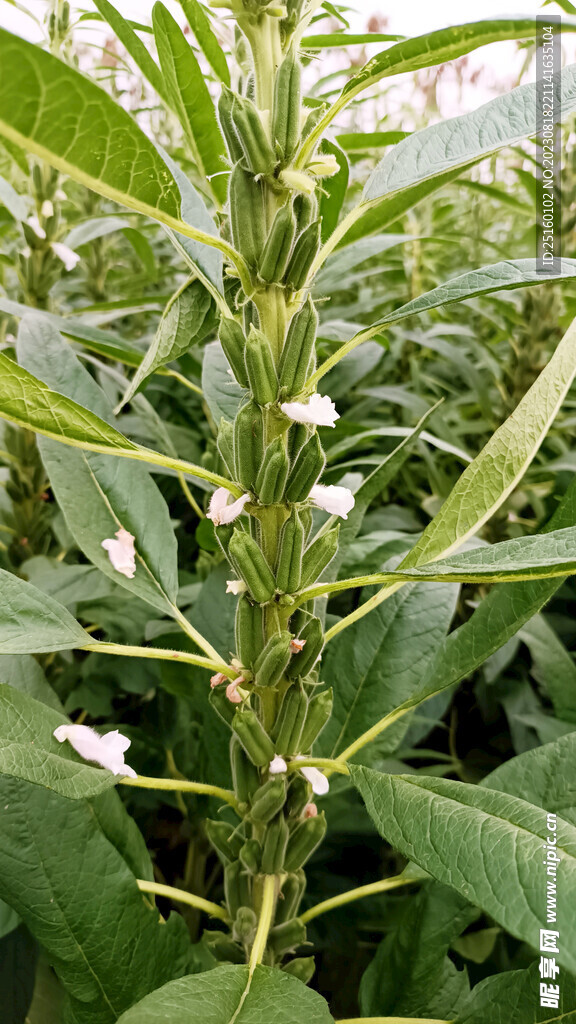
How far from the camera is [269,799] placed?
0.53 meters

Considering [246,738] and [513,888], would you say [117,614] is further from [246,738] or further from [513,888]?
[513,888]

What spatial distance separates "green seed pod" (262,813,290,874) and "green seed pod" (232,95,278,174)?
0.48 meters

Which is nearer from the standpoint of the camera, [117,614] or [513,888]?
[513,888]

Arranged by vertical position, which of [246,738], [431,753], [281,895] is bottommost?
[431,753]

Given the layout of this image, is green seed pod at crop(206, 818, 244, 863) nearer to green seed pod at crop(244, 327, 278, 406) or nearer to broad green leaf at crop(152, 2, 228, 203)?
green seed pod at crop(244, 327, 278, 406)

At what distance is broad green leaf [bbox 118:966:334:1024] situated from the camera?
0.40 m

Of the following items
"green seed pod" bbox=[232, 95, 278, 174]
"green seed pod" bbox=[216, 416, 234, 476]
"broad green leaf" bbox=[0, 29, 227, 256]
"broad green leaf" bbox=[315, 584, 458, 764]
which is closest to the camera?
"broad green leaf" bbox=[0, 29, 227, 256]

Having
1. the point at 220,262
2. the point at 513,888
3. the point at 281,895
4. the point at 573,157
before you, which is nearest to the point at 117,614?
the point at 281,895

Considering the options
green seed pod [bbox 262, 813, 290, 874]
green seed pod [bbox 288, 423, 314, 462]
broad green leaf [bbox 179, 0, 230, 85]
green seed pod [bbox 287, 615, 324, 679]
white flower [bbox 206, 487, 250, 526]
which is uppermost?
broad green leaf [bbox 179, 0, 230, 85]

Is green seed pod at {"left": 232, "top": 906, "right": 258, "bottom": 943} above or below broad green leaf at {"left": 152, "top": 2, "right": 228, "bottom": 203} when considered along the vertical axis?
below

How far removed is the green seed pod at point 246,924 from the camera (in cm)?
57

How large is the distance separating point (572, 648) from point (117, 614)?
798mm

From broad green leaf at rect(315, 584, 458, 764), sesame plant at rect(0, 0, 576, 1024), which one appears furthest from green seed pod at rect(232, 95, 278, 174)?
broad green leaf at rect(315, 584, 458, 764)

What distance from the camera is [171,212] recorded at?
45 centimetres
